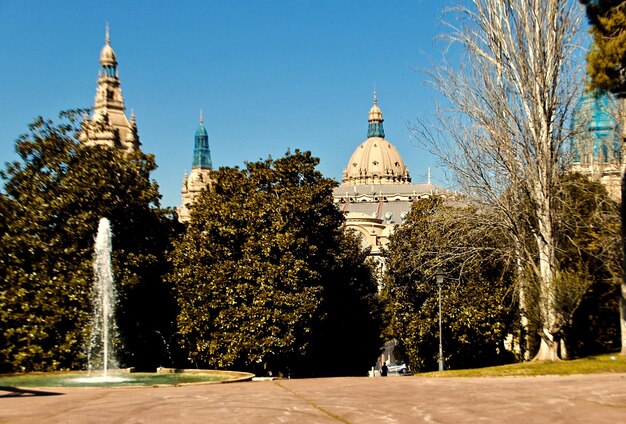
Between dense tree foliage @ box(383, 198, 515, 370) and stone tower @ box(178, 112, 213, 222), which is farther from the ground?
stone tower @ box(178, 112, 213, 222)

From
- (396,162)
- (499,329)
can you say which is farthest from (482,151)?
(396,162)

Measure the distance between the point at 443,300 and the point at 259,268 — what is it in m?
10.9

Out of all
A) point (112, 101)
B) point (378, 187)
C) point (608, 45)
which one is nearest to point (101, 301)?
point (608, 45)

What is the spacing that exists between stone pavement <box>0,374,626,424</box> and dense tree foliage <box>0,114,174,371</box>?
10874 millimetres

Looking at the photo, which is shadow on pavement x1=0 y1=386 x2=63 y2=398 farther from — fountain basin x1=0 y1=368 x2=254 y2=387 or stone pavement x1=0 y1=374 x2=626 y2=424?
fountain basin x1=0 y1=368 x2=254 y2=387

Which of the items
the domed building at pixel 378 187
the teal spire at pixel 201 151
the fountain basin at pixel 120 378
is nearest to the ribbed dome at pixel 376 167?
the domed building at pixel 378 187

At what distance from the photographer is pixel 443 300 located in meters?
32.4

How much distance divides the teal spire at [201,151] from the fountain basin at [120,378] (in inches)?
6621

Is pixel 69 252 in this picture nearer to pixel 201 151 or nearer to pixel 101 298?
pixel 101 298

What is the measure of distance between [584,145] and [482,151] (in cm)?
361

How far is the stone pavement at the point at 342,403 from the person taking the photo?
880 cm

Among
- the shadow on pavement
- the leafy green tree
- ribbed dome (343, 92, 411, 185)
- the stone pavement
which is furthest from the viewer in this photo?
ribbed dome (343, 92, 411, 185)

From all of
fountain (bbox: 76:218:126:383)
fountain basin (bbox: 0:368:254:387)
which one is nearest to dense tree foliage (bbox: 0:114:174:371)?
fountain (bbox: 76:218:126:383)

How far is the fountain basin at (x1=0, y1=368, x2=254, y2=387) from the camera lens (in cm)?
1587
